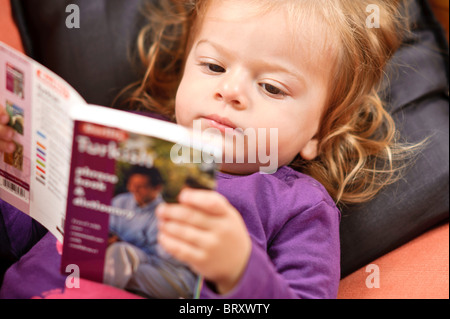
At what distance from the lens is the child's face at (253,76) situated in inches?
37.4

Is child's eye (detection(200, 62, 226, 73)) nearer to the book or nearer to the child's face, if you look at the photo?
the child's face

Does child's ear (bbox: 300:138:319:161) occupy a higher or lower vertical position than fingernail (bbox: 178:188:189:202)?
lower

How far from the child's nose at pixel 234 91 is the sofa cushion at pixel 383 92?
0.40 metres

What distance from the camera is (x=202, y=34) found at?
41.3 inches

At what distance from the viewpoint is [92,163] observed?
0.72 metres

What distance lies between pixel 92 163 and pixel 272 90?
1.39ft

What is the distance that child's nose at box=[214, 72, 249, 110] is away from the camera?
940 millimetres

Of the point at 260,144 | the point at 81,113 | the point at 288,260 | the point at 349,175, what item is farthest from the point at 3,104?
the point at 349,175

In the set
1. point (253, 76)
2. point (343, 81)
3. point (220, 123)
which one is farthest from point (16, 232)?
point (343, 81)

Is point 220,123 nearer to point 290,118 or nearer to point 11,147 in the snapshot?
point 290,118

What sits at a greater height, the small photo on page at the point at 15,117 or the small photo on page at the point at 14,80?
the small photo on page at the point at 14,80

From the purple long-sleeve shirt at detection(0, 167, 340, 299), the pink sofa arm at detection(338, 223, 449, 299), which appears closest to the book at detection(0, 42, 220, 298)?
the purple long-sleeve shirt at detection(0, 167, 340, 299)

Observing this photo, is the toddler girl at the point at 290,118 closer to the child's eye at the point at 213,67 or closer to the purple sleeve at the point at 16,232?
the child's eye at the point at 213,67

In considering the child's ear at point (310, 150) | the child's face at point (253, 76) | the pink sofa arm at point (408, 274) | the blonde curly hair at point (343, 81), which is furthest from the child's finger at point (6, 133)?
the pink sofa arm at point (408, 274)
